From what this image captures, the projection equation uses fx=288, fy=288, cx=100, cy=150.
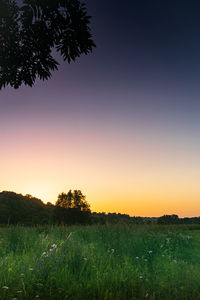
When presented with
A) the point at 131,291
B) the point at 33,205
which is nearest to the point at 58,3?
the point at 131,291

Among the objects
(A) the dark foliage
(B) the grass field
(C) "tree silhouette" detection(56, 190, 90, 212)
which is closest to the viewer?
(B) the grass field

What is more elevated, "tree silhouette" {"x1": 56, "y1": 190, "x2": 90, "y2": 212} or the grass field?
"tree silhouette" {"x1": 56, "y1": 190, "x2": 90, "y2": 212}

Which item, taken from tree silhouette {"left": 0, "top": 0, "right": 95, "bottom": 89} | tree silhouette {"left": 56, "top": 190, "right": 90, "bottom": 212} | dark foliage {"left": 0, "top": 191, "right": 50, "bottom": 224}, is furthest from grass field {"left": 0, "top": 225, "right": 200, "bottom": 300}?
dark foliage {"left": 0, "top": 191, "right": 50, "bottom": 224}

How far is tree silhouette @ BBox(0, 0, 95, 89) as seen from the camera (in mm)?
6750

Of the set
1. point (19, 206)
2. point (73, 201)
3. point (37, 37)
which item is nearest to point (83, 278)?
point (37, 37)

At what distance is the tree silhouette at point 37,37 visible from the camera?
675 centimetres

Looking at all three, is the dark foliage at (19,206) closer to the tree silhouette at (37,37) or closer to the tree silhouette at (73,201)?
the tree silhouette at (73,201)

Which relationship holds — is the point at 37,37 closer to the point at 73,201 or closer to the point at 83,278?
the point at 83,278

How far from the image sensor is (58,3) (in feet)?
22.2

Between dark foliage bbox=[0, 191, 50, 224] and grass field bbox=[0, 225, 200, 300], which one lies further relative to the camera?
dark foliage bbox=[0, 191, 50, 224]

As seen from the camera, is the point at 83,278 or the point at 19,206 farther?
the point at 19,206

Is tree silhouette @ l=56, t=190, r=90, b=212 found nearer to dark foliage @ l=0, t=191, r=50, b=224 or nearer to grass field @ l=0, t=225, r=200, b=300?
dark foliage @ l=0, t=191, r=50, b=224

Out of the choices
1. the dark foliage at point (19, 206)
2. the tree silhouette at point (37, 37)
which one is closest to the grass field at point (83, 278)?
the tree silhouette at point (37, 37)

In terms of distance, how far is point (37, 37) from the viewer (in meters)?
7.20
